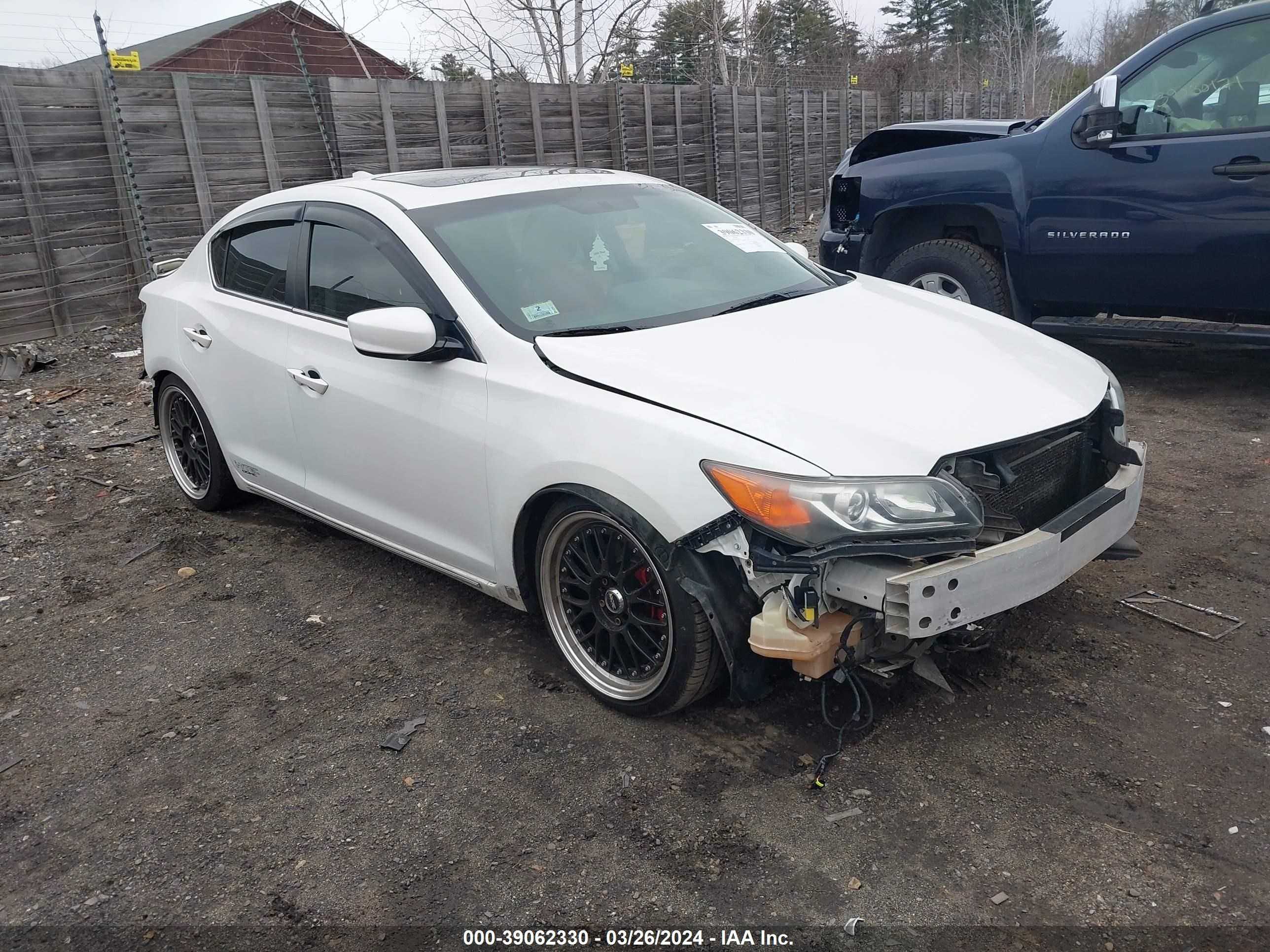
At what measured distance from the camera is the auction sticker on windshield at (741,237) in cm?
421

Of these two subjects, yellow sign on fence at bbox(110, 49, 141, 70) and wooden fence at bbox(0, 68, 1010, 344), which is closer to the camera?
wooden fence at bbox(0, 68, 1010, 344)

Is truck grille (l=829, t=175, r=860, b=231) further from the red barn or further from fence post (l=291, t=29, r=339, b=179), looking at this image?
the red barn

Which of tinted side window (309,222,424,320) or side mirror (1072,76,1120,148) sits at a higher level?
side mirror (1072,76,1120,148)

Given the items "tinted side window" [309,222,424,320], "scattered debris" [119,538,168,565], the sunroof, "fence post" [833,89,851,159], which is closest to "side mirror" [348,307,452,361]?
"tinted side window" [309,222,424,320]

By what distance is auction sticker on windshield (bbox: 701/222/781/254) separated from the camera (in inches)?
166

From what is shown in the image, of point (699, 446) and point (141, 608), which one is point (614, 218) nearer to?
point (699, 446)

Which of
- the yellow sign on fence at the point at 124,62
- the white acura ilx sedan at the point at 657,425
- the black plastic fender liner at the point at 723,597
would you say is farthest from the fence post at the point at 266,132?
the black plastic fender liner at the point at 723,597

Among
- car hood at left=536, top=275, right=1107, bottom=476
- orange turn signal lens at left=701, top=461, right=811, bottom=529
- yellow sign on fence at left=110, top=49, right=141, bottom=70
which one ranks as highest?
yellow sign on fence at left=110, top=49, right=141, bottom=70

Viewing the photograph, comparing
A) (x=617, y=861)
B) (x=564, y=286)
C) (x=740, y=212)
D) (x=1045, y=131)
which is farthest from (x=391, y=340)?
(x=740, y=212)

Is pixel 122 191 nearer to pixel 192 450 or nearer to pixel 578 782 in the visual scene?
pixel 192 450

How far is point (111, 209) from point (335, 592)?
671 cm

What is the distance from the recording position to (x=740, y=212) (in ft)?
53.0

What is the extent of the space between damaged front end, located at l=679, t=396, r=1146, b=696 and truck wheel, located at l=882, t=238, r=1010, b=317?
150 inches

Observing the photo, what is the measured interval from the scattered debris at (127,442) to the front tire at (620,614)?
4.54 metres
